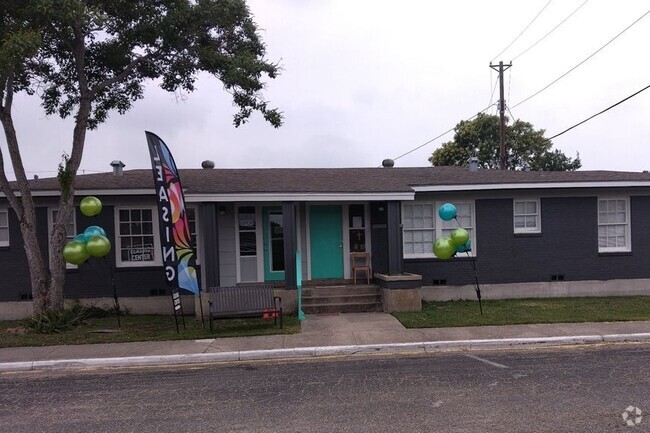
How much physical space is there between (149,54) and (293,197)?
187 inches

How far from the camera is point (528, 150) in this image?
39281 mm

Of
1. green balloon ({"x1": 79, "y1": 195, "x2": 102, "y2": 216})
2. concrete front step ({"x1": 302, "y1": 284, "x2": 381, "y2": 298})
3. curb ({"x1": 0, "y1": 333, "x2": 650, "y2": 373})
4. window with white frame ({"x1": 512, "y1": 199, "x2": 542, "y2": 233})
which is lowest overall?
curb ({"x1": 0, "y1": 333, "x2": 650, "y2": 373})

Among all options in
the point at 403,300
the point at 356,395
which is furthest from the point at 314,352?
the point at 403,300

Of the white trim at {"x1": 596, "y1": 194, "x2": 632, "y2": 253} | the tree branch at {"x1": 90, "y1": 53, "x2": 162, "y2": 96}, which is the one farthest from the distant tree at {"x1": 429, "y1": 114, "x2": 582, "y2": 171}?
the tree branch at {"x1": 90, "y1": 53, "x2": 162, "y2": 96}

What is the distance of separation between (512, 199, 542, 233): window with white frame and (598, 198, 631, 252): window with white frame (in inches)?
71.9

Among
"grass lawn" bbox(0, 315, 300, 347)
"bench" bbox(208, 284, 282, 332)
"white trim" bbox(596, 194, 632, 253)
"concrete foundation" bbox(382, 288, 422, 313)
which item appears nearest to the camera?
"grass lawn" bbox(0, 315, 300, 347)

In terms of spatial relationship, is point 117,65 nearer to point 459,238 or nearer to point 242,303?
point 242,303

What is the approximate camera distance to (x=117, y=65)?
1142 cm

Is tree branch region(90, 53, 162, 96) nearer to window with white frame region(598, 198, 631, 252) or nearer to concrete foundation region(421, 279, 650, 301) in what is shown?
concrete foundation region(421, 279, 650, 301)

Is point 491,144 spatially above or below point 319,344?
above

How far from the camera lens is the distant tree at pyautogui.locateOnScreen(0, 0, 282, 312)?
10.2 meters

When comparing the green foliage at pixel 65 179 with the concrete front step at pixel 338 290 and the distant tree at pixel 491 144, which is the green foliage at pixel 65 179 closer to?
the concrete front step at pixel 338 290

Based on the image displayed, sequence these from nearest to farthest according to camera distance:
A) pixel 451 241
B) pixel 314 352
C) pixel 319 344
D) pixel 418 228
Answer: pixel 314 352
pixel 319 344
pixel 451 241
pixel 418 228

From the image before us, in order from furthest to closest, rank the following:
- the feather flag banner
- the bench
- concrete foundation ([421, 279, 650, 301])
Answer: concrete foundation ([421, 279, 650, 301]), the bench, the feather flag banner
